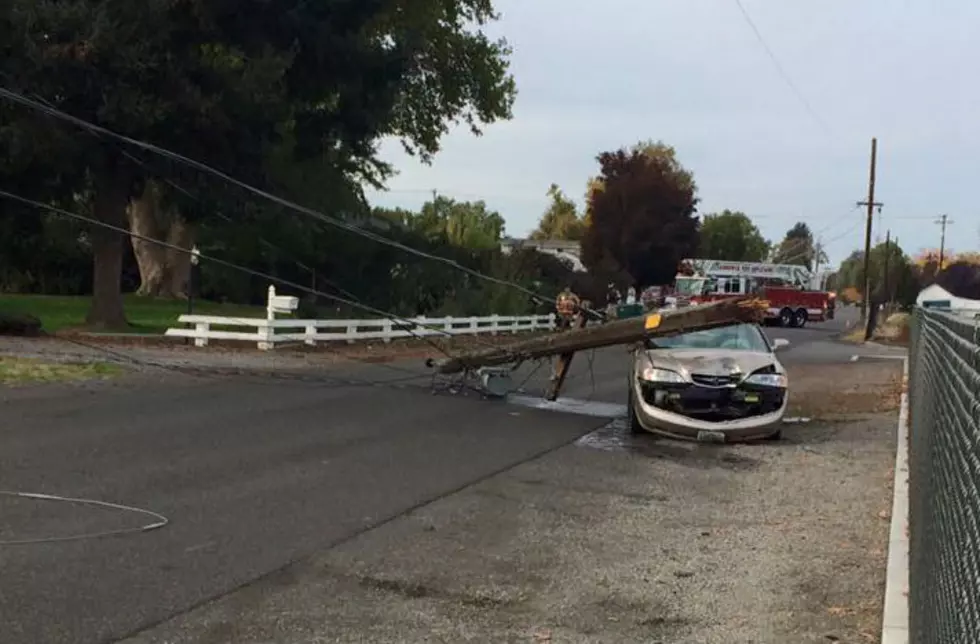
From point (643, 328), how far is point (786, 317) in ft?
157

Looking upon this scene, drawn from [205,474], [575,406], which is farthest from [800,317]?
[205,474]

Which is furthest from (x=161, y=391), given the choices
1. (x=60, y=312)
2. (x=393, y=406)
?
(x=60, y=312)

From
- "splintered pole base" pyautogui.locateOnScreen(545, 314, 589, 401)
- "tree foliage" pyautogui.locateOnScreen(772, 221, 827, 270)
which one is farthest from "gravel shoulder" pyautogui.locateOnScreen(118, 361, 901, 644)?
"tree foliage" pyautogui.locateOnScreen(772, 221, 827, 270)

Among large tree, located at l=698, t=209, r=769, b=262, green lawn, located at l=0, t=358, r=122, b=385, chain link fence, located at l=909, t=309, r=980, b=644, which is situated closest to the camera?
chain link fence, located at l=909, t=309, r=980, b=644

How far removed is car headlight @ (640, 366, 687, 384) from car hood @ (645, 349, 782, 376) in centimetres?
6

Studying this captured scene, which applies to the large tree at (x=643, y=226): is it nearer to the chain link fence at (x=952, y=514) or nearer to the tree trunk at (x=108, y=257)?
the tree trunk at (x=108, y=257)

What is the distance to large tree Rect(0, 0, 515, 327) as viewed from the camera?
22.0 metres

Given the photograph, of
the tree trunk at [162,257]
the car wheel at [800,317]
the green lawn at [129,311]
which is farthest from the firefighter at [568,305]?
the car wheel at [800,317]

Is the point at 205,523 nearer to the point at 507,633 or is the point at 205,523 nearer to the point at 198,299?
the point at 507,633

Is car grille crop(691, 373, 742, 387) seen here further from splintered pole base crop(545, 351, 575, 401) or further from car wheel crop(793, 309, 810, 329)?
car wheel crop(793, 309, 810, 329)

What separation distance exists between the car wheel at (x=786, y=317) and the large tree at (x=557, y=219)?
53561 mm

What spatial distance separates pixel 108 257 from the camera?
26875 mm

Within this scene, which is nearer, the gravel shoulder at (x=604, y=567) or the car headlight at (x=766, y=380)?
the gravel shoulder at (x=604, y=567)

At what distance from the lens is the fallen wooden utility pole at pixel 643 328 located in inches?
498
